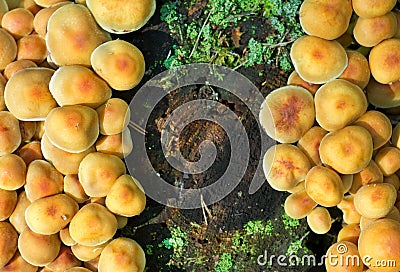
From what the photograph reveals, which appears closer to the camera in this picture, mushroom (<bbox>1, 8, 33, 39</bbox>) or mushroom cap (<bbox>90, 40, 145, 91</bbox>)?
mushroom cap (<bbox>90, 40, 145, 91</bbox>)

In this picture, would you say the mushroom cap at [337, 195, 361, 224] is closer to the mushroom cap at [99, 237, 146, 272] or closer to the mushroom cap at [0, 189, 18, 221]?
the mushroom cap at [99, 237, 146, 272]

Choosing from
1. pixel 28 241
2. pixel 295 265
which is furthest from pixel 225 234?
pixel 28 241

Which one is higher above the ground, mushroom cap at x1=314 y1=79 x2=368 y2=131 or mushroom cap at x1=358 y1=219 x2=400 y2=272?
mushroom cap at x1=314 y1=79 x2=368 y2=131

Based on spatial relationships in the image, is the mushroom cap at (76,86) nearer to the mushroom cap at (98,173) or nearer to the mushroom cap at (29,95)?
the mushroom cap at (29,95)

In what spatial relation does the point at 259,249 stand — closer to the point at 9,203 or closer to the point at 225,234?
the point at 225,234

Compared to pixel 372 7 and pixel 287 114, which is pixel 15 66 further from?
pixel 372 7

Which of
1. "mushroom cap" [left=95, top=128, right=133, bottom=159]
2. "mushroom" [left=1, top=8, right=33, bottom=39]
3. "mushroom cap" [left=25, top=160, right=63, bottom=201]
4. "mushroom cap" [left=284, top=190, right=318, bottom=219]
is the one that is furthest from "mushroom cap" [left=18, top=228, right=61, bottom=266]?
"mushroom cap" [left=284, top=190, right=318, bottom=219]

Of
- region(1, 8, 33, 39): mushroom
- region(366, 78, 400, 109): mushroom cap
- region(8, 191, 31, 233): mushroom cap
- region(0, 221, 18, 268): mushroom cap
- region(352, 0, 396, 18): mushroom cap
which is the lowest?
region(0, 221, 18, 268): mushroom cap
